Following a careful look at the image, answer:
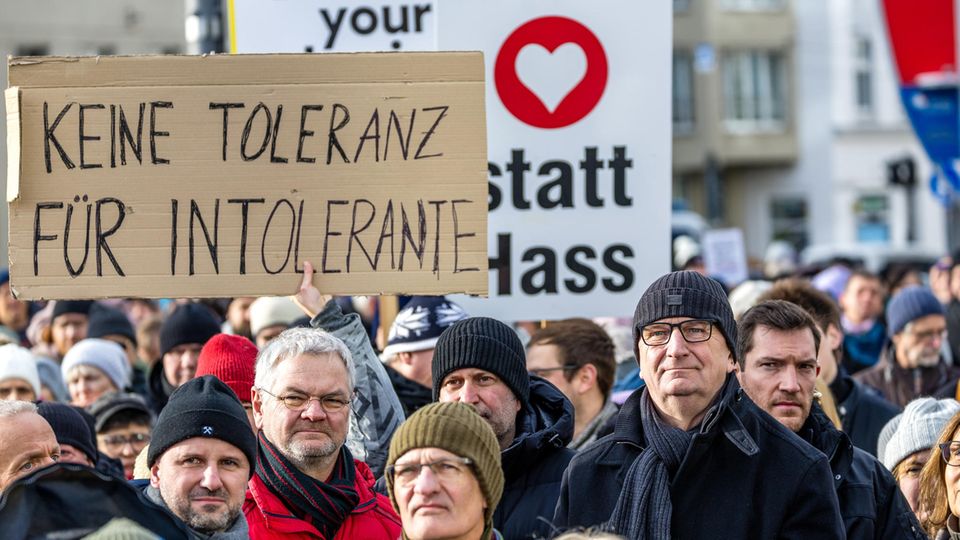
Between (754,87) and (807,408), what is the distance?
141 feet

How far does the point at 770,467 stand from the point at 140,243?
2234 millimetres

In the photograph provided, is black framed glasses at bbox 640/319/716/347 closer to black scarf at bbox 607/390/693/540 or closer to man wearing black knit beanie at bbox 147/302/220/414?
black scarf at bbox 607/390/693/540

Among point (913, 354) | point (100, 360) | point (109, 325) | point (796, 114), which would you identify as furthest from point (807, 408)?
point (796, 114)

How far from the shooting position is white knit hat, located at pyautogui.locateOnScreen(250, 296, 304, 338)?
28.0ft

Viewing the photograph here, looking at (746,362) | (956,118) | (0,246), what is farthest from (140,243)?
(0,246)

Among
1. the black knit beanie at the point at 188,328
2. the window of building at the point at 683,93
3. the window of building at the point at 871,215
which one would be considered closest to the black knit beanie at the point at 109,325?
the black knit beanie at the point at 188,328

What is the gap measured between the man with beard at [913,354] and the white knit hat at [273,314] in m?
3.08

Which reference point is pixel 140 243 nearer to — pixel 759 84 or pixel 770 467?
pixel 770 467

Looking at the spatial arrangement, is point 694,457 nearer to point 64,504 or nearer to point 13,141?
point 64,504

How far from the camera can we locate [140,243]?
17.6ft

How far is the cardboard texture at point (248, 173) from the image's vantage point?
535cm

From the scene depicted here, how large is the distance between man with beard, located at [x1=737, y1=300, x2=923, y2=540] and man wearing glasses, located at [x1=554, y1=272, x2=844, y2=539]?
1.87 feet

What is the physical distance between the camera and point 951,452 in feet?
17.4

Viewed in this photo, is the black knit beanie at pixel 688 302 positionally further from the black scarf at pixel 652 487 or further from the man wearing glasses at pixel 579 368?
the man wearing glasses at pixel 579 368
